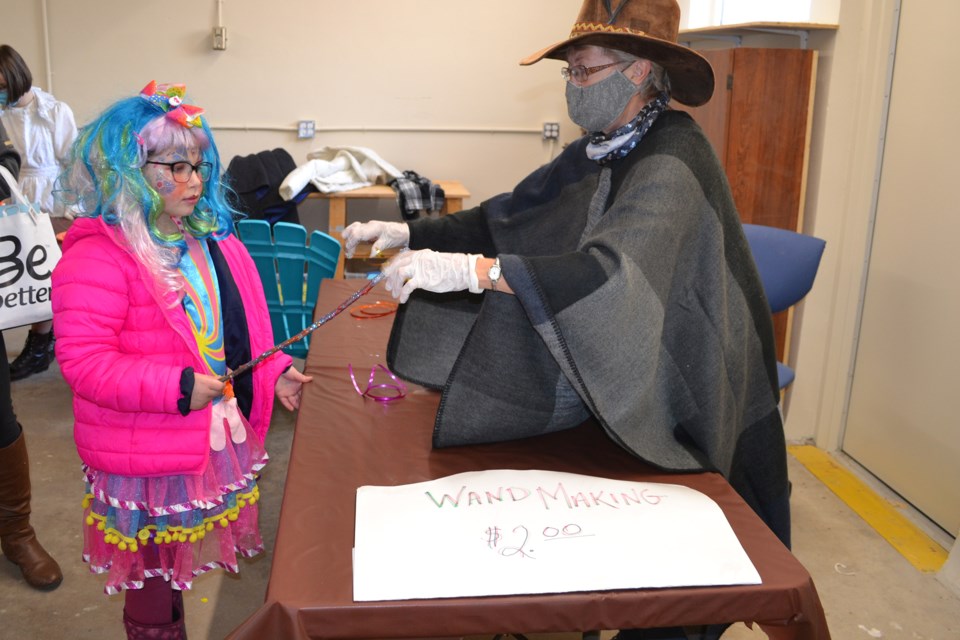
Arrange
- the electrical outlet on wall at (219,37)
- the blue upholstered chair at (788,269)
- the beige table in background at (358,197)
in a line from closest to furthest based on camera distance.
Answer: the blue upholstered chair at (788,269) → the beige table in background at (358,197) → the electrical outlet on wall at (219,37)

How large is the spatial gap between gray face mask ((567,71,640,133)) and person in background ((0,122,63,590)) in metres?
1.51

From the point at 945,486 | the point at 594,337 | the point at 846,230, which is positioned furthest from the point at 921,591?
the point at 594,337

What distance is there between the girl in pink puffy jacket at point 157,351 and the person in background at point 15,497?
831 millimetres

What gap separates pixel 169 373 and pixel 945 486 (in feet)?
8.01

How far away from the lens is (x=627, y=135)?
166cm

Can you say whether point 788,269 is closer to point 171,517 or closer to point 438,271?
point 438,271

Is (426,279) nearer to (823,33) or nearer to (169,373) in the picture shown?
(169,373)

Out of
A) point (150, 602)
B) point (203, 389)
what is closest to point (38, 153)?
point (150, 602)

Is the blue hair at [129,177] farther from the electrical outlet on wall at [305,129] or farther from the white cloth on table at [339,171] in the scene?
the electrical outlet on wall at [305,129]

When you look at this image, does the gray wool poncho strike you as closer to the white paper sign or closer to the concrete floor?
the white paper sign

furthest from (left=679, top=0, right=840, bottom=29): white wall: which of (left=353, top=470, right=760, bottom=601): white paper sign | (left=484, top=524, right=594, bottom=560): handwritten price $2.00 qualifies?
(left=484, top=524, right=594, bottom=560): handwritten price $2.00

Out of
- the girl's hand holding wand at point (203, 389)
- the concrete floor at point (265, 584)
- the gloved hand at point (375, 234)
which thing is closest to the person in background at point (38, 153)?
the concrete floor at point (265, 584)

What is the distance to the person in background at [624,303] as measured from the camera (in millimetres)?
1328

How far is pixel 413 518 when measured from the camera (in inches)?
47.1
